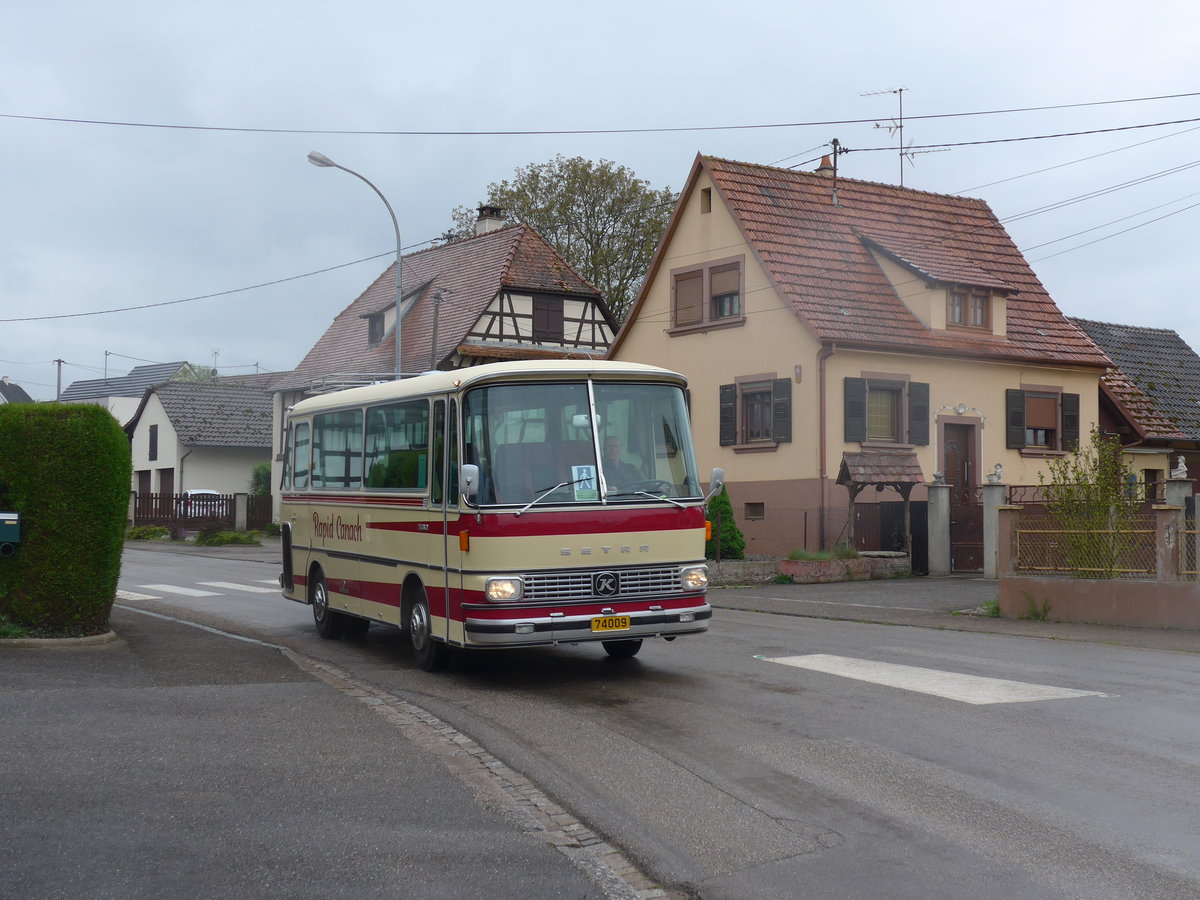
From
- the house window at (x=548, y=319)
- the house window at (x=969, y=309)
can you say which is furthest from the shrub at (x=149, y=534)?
the house window at (x=969, y=309)

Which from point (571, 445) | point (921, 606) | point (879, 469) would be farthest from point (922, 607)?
point (571, 445)

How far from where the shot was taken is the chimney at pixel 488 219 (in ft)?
174

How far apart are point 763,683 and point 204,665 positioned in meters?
4.89

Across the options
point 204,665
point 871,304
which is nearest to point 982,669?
point 204,665

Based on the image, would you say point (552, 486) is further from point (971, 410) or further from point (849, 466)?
point (971, 410)

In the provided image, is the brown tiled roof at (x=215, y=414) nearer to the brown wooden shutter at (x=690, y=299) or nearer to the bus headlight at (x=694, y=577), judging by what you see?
the brown wooden shutter at (x=690, y=299)

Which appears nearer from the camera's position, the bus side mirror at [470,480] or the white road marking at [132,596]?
the bus side mirror at [470,480]

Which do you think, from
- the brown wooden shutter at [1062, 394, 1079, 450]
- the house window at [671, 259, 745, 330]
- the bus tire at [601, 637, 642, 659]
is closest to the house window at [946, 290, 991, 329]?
the brown wooden shutter at [1062, 394, 1079, 450]

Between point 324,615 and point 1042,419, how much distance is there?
2427 cm

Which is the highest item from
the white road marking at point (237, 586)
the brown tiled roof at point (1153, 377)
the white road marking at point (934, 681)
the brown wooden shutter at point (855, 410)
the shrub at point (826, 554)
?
the brown tiled roof at point (1153, 377)

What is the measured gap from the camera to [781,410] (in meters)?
31.3

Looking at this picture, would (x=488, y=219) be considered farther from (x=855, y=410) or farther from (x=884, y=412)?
(x=855, y=410)

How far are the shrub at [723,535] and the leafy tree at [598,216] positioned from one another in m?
28.8

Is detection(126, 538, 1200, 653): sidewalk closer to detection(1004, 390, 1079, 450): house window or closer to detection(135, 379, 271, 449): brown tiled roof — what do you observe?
detection(1004, 390, 1079, 450): house window
